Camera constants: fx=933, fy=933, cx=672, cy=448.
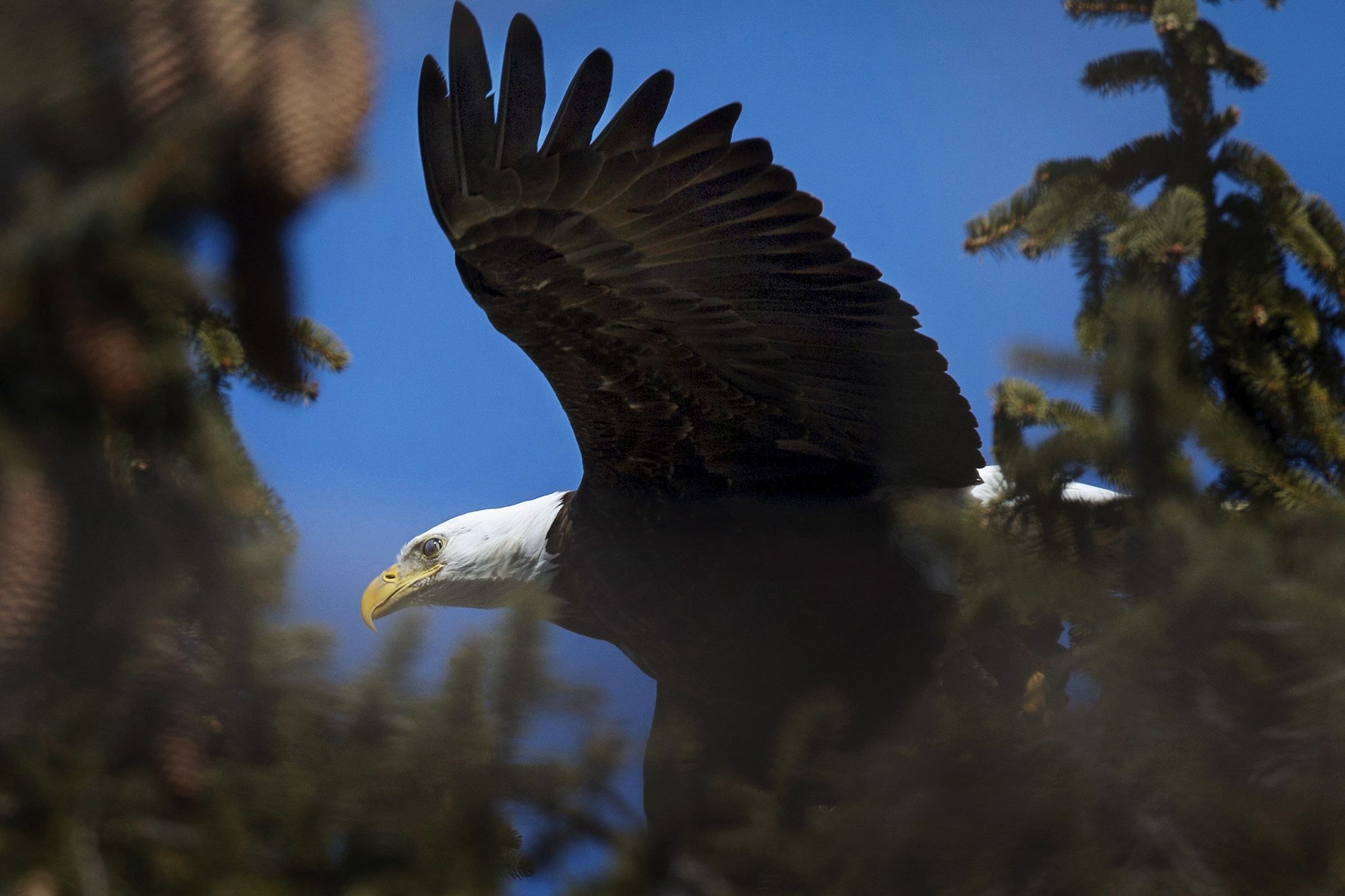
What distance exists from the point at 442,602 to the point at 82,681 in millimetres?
866

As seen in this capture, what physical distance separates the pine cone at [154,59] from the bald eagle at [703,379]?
32cm

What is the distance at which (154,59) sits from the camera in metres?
0.31

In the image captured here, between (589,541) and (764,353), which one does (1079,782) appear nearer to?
(764,353)

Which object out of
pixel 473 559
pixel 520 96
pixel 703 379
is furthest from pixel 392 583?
pixel 520 96

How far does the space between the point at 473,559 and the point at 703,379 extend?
48 cm

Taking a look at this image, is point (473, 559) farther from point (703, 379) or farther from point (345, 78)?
point (345, 78)

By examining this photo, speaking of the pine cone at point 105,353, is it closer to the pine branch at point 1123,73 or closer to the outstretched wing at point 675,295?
the outstretched wing at point 675,295

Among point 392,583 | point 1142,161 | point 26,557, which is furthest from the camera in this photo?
point 392,583

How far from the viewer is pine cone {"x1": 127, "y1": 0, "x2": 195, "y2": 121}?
31 centimetres

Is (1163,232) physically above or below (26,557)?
above

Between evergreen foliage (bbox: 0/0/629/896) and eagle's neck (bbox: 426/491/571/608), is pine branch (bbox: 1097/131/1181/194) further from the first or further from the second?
eagle's neck (bbox: 426/491/571/608)

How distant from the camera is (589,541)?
100 cm

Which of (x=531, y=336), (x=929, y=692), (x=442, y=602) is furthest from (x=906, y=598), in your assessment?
(x=442, y=602)

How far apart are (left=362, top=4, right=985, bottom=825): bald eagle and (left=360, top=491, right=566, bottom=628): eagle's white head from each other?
0.44 ft
